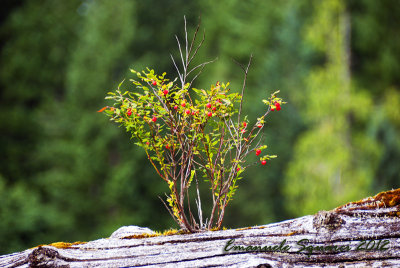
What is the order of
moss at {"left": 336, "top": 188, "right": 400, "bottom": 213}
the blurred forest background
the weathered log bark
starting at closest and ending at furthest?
the weathered log bark → moss at {"left": 336, "top": 188, "right": 400, "bottom": 213} → the blurred forest background

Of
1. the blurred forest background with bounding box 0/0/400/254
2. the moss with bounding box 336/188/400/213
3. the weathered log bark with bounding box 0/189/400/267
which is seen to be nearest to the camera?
the weathered log bark with bounding box 0/189/400/267

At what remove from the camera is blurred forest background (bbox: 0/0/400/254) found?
10891 millimetres

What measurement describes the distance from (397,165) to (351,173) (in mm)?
1264

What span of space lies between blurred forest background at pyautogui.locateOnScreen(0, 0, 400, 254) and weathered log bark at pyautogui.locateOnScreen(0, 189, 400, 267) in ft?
21.2

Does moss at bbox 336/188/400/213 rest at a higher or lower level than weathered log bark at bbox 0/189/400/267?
higher

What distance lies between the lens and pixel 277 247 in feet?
8.83

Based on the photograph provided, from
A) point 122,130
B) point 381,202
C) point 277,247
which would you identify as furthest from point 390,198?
point 122,130

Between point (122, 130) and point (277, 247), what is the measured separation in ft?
36.6

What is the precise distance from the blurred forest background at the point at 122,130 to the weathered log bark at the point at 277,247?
21.2 ft

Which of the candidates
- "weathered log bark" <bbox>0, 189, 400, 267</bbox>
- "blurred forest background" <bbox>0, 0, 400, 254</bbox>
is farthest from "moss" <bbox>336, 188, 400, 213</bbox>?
"blurred forest background" <bbox>0, 0, 400, 254</bbox>

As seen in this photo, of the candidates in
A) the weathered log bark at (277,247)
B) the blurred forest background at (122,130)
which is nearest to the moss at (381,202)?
the weathered log bark at (277,247)

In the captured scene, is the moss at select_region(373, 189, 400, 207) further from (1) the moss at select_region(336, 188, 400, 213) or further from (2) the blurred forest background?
(2) the blurred forest background

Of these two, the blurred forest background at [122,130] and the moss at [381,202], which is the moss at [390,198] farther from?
the blurred forest background at [122,130]

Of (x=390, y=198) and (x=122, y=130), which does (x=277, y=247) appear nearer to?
(x=390, y=198)
